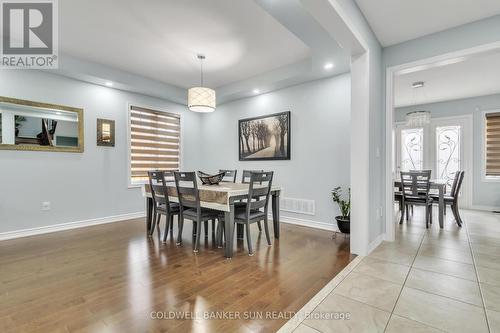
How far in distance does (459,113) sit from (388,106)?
157 inches

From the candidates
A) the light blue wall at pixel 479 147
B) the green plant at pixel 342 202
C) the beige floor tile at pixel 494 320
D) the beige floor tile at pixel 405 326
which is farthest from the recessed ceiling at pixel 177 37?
the light blue wall at pixel 479 147

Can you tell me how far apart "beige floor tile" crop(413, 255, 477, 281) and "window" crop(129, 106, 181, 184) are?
4616 millimetres

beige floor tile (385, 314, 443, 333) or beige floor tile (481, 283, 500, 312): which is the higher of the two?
beige floor tile (481, 283, 500, 312)

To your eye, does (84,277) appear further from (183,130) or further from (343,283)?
(183,130)

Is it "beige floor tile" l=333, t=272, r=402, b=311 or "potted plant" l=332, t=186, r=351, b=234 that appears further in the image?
"potted plant" l=332, t=186, r=351, b=234

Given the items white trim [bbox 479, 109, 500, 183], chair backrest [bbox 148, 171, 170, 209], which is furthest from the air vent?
white trim [bbox 479, 109, 500, 183]

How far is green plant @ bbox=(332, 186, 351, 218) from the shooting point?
3398 millimetres

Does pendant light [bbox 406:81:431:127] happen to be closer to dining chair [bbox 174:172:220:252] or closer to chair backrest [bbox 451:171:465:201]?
chair backrest [bbox 451:171:465:201]

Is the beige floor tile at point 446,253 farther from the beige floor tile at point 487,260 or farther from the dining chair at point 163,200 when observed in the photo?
the dining chair at point 163,200

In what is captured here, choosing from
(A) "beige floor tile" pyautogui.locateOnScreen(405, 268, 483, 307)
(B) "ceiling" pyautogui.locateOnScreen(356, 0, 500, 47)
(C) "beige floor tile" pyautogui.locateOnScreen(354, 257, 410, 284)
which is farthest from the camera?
(B) "ceiling" pyautogui.locateOnScreen(356, 0, 500, 47)

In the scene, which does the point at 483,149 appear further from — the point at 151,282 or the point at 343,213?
the point at 151,282

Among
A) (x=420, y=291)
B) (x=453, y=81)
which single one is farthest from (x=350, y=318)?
(x=453, y=81)

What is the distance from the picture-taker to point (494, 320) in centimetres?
154

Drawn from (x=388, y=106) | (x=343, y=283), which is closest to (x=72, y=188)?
(x=343, y=283)
